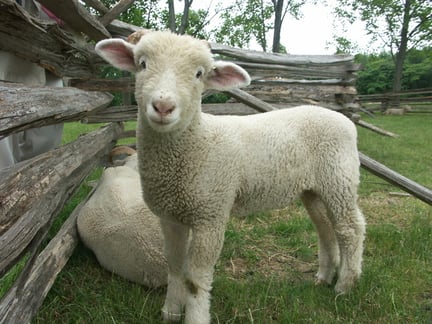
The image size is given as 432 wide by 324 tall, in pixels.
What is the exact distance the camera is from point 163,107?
180cm

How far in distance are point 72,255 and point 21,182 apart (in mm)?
1676

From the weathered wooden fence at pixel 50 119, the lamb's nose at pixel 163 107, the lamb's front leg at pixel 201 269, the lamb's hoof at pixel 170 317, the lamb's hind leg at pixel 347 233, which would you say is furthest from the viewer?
the lamb's hind leg at pixel 347 233

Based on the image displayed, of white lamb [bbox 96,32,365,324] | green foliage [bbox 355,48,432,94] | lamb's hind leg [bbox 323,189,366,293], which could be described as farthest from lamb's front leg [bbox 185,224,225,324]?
green foliage [bbox 355,48,432,94]

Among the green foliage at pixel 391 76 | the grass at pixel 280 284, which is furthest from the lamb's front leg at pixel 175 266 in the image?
the green foliage at pixel 391 76

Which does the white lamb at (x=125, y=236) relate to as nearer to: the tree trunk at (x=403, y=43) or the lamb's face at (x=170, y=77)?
the lamb's face at (x=170, y=77)

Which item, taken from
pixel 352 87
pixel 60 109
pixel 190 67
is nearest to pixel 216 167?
pixel 190 67

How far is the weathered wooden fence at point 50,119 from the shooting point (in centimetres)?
161

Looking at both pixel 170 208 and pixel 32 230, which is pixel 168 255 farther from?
pixel 32 230

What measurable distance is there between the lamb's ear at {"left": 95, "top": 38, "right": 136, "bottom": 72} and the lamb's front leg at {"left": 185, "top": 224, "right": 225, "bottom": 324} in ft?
3.49

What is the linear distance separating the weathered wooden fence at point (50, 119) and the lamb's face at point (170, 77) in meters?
0.52

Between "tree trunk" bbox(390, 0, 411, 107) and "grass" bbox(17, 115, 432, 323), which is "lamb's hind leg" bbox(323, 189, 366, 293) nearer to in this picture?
"grass" bbox(17, 115, 432, 323)

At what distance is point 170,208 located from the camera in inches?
87.7

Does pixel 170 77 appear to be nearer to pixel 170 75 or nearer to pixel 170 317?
pixel 170 75

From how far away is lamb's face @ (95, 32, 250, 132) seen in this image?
184 centimetres
